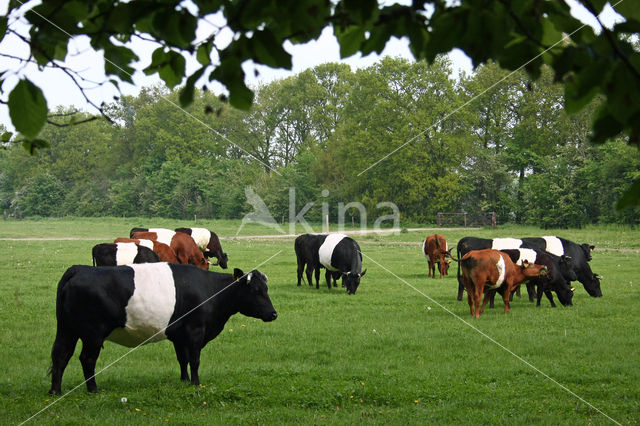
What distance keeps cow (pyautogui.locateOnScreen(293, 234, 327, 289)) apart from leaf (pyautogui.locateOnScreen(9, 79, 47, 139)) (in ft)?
49.3

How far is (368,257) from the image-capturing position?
26562 mm

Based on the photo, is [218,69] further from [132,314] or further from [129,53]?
[132,314]

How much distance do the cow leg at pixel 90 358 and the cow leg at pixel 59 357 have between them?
0.51 ft

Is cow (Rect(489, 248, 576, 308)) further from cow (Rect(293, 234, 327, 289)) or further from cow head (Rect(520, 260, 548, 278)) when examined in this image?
cow (Rect(293, 234, 327, 289))

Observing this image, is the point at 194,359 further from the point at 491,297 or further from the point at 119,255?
the point at 491,297

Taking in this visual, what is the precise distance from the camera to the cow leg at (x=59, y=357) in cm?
687

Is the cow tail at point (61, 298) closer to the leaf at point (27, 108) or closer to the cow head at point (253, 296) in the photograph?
the cow head at point (253, 296)

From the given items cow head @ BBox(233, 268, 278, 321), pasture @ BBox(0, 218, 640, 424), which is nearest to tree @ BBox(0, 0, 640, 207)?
pasture @ BBox(0, 218, 640, 424)

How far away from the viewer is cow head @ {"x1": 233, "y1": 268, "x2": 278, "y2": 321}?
7.96 metres

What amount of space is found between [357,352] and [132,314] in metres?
3.76

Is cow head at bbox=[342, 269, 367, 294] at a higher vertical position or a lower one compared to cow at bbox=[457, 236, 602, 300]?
lower

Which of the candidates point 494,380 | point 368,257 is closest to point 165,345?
point 494,380

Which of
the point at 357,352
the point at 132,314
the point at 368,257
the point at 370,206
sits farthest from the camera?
the point at 370,206

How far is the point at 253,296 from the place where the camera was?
8.00 metres
